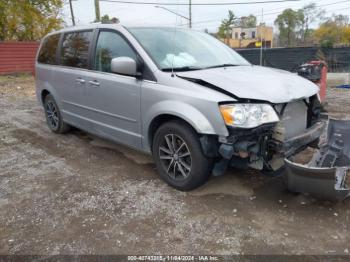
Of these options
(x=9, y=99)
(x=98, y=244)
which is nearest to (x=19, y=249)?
(x=98, y=244)

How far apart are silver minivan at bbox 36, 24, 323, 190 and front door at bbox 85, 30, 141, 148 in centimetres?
1

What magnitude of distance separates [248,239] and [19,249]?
192 centimetres

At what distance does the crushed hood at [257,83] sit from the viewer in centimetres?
303

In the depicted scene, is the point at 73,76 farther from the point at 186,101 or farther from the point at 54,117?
the point at 186,101

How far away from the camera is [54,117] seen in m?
5.87

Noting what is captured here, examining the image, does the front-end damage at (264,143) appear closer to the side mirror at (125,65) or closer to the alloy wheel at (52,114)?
the side mirror at (125,65)

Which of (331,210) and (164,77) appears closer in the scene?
(331,210)

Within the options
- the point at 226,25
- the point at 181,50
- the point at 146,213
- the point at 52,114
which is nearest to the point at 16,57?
the point at 52,114

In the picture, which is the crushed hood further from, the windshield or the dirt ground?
the dirt ground

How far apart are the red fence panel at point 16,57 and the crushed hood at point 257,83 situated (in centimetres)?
1860

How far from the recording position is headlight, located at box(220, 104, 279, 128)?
9.64 ft

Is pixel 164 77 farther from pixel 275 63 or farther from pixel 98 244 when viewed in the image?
pixel 275 63

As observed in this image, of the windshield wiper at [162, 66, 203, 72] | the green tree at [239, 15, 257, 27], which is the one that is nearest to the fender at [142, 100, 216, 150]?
the windshield wiper at [162, 66, 203, 72]

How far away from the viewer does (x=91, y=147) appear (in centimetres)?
520
